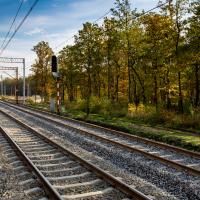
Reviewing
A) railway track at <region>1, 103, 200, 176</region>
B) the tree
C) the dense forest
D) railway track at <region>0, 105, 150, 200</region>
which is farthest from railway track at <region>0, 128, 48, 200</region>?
the tree

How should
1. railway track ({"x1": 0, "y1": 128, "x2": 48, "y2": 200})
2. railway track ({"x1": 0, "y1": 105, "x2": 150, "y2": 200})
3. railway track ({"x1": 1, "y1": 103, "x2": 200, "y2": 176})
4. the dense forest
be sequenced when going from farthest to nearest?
the dense forest
railway track ({"x1": 1, "y1": 103, "x2": 200, "y2": 176})
railway track ({"x1": 0, "y1": 128, "x2": 48, "y2": 200})
railway track ({"x1": 0, "y1": 105, "x2": 150, "y2": 200})

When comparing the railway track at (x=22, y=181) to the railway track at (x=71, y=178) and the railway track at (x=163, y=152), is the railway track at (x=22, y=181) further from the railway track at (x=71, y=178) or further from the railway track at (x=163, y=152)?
the railway track at (x=163, y=152)

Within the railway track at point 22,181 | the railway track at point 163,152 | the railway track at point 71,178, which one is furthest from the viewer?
the railway track at point 163,152

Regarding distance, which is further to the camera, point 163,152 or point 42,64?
point 42,64

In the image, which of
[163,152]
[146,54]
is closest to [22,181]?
[163,152]

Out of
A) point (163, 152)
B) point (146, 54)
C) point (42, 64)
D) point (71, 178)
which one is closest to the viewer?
point (71, 178)

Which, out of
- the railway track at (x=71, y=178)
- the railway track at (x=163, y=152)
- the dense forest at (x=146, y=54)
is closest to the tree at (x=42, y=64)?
the dense forest at (x=146, y=54)

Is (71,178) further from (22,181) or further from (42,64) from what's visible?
(42,64)

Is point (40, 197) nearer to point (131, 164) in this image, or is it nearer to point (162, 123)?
point (131, 164)

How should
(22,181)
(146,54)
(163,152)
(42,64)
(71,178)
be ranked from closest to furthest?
(22,181) → (71,178) → (163,152) → (146,54) → (42,64)

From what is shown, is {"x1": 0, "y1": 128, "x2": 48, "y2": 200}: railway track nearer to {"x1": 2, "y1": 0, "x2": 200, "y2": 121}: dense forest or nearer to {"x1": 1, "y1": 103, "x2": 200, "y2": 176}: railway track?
{"x1": 1, "y1": 103, "x2": 200, "y2": 176}: railway track

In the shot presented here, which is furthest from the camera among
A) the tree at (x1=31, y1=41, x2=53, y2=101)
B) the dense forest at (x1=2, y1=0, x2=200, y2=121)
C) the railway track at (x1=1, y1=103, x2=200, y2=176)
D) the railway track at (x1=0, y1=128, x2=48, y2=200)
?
the tree at (x1=31, y1=41, x2=53, y2=101)

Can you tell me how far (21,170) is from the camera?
10.9 meters

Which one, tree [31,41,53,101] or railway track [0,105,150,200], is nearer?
railway track [0,105,150,200]
